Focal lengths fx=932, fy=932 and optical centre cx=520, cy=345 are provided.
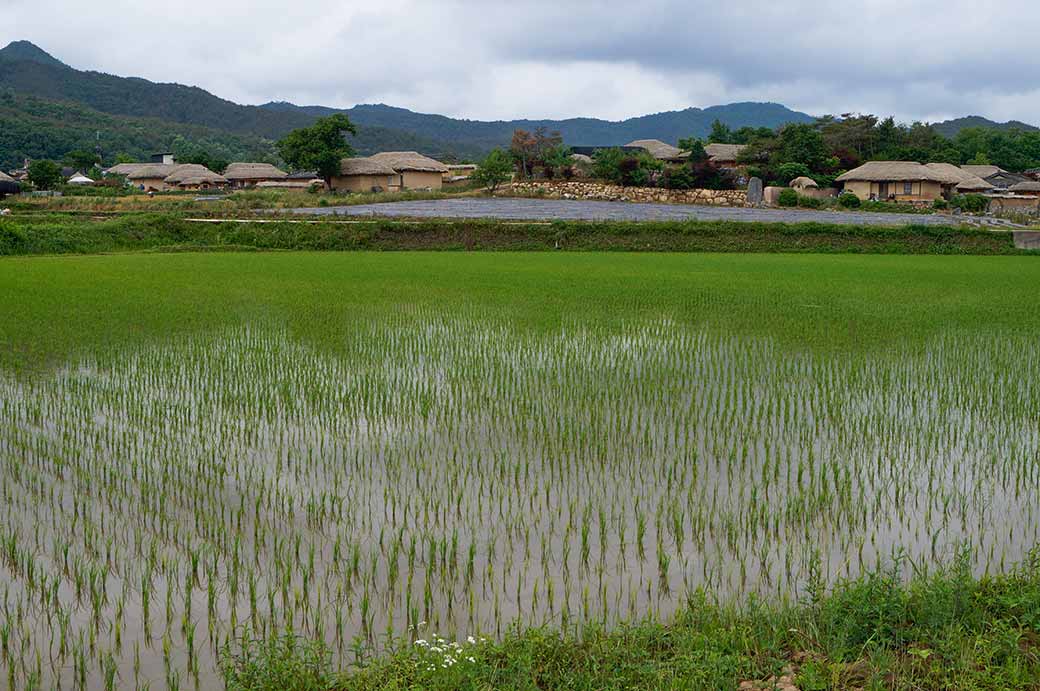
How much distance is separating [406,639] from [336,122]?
2037 inches

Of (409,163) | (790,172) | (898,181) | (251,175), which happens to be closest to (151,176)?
(251,175)

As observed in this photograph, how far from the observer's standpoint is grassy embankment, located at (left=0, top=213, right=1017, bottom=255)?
30.0m

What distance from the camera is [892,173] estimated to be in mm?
46156

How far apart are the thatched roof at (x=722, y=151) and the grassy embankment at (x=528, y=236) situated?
2291cm

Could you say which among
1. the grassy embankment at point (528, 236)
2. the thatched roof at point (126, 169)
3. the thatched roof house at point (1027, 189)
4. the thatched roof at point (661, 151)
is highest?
the thatched roof at point (661, 151)

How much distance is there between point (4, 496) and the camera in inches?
222

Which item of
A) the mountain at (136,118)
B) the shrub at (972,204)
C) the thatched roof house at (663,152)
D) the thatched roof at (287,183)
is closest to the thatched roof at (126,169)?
the thatched roof at (287,183)

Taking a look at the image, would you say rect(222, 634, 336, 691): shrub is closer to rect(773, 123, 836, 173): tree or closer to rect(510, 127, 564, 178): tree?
rect(773, 123, 836, 173): tree

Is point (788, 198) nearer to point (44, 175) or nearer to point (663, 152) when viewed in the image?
point (663, 152)

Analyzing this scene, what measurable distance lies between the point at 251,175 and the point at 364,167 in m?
13.4

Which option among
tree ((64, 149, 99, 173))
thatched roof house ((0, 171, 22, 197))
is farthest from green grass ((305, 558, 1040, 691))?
tree ((64, 149, 99, 173))

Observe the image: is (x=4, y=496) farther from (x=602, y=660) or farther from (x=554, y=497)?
(x=602, y=660)

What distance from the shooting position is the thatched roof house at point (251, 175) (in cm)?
6350

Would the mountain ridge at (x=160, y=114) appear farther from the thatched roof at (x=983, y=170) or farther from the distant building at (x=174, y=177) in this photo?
the thatched roof at (x=983, y=170)
